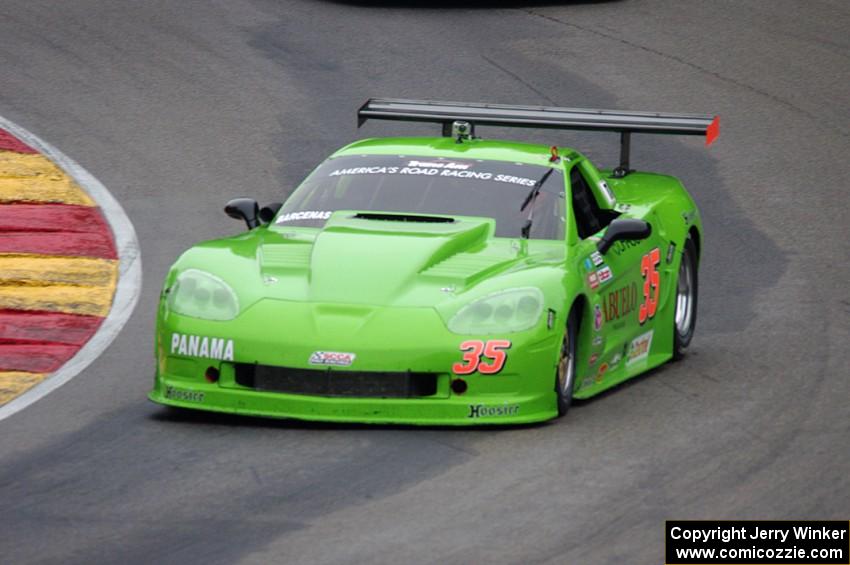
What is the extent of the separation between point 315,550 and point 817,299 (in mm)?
6287

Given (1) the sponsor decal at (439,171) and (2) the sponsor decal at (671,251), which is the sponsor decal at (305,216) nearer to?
(1) the sponsor decal at (439,171)

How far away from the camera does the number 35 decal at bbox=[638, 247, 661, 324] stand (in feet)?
33.3

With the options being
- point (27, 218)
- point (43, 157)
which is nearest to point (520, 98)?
point (43, 157)

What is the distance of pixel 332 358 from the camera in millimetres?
8312

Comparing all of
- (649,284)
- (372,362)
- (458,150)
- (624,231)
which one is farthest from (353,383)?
(649,284)

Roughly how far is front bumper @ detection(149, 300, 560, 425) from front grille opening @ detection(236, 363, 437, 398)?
31 mm

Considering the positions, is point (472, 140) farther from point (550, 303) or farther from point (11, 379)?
point (11, 379)

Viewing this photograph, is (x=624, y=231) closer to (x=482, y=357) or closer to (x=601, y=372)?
(x=601, y=372)

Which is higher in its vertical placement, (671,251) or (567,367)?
(671,251)

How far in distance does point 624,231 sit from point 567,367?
3.19 ft

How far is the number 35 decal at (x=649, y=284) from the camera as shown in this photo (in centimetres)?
1015

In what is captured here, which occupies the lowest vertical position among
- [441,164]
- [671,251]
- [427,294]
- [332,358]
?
[332,358]

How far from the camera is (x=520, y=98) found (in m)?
17.0

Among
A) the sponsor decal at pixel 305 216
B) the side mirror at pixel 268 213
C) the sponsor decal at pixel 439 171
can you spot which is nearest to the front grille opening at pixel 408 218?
the sponsor decal at pixel 305 216
